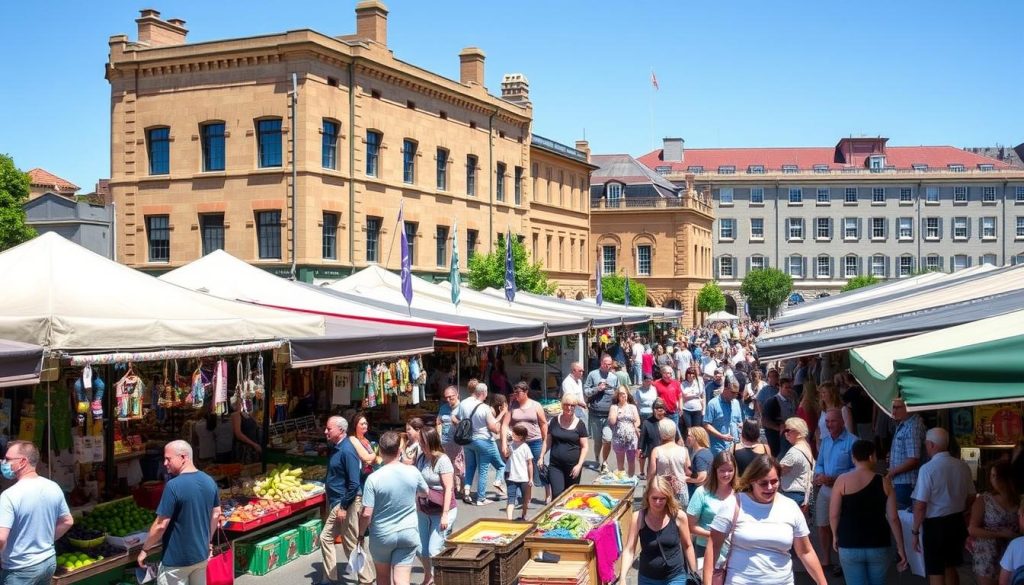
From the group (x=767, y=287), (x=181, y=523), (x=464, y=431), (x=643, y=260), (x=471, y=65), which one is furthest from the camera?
(x=767, y=287)

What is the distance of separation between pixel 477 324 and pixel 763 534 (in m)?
10.6

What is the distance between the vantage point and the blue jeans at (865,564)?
7.03 metres

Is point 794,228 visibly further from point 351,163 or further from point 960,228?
point 351,163

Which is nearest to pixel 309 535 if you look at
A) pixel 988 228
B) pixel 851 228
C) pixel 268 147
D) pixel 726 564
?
pixel 726 564

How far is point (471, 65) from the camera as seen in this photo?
→ 136ft

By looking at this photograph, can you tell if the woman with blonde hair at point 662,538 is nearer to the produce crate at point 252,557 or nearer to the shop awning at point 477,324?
the produce crate at point 252,557

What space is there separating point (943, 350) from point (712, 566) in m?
1.98

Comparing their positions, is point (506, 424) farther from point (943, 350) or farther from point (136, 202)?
point (136, 202)

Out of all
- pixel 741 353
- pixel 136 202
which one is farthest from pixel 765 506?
pixel 136 202

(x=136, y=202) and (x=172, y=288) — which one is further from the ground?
(x=136, y=202)

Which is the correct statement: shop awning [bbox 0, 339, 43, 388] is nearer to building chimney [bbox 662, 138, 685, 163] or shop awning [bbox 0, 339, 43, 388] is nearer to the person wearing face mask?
the person wearing face mask

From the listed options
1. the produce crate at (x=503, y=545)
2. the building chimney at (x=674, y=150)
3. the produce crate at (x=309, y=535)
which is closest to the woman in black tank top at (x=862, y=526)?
the produce crate at (x=503, y=545)

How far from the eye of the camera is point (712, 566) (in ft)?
20.9

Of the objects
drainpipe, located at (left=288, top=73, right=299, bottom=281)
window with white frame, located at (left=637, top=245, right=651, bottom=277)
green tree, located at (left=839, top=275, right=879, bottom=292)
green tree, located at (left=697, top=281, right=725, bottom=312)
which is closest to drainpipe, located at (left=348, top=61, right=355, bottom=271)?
drainpipe, located at (left=288, top=73, right=299, bottom=281)
